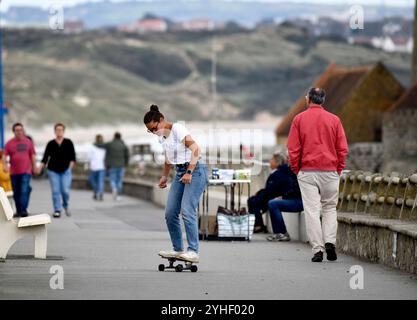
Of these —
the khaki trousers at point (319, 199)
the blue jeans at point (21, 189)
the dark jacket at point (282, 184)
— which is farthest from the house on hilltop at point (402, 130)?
the khaki trousers at point (319, 199)

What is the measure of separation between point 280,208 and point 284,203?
0.09 meters

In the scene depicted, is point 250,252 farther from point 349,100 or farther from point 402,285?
point 349,100

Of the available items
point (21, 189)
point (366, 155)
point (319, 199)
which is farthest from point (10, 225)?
point (366, 155)

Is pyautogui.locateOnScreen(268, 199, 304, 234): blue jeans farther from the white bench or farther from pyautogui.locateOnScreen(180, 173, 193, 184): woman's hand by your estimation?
pyautogui.locateOnScreen(180, 173, 193, 184): woman's hand

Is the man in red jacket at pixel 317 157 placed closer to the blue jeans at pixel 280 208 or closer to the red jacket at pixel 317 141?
the red jacket at pixel 317 141

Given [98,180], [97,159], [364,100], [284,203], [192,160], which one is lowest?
[98,180]

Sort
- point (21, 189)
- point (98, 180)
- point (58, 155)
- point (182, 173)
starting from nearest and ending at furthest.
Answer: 1. point (182, 173)
2. point (21, 189)
3. point (58, 155)
4. point (98, 180)

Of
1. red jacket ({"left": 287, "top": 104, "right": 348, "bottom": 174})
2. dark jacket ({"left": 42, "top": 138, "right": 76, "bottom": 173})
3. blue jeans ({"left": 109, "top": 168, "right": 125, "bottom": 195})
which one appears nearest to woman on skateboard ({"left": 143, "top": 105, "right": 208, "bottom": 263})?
red jacket ({"left": 287, "top": 104, "right": 348, "bottom": 174})

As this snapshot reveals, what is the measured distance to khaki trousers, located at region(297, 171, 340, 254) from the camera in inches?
644

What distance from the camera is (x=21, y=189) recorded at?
26.4 meters

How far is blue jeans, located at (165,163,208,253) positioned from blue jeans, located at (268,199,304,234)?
16.6 feet

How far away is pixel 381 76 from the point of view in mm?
117625

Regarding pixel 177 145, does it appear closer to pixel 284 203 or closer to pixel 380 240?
pixel 380 240
